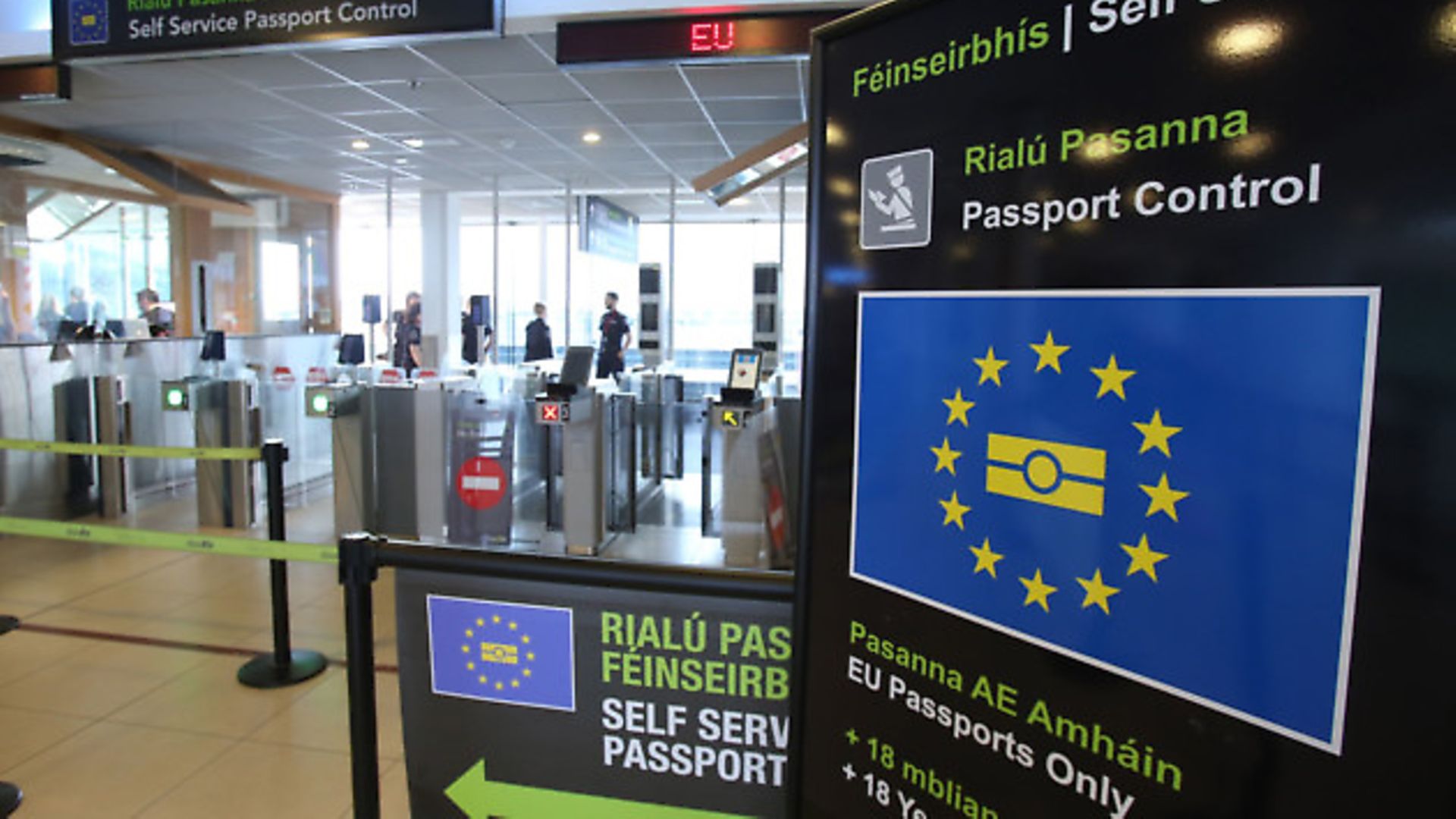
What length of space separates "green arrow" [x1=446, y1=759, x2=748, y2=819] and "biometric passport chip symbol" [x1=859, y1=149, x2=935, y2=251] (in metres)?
1.00

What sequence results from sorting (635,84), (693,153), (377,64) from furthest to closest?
(693,153)
(635,84)
(377,64)

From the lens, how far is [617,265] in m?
12.8

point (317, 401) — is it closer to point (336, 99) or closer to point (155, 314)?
point (336, 99)

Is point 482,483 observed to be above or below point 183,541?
below

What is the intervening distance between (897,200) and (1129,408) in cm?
38

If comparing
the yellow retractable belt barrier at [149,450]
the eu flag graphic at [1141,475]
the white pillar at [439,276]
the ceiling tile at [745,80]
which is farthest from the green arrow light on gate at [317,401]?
the white pillar at [439,276]

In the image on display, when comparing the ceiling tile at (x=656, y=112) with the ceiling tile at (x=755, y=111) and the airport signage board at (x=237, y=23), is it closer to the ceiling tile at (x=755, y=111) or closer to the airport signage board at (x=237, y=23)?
the ceiling tile at (x=755, y=111)

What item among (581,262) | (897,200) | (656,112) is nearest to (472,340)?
(581,262)

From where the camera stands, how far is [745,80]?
19.8 feet

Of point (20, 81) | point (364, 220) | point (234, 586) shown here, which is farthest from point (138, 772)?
point (364, 220)

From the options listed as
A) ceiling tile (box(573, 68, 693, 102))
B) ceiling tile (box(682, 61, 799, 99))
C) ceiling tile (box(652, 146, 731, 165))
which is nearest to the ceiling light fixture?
ceiling tile (box(682, 61, 799, 99))

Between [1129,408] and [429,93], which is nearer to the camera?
[1129,408]

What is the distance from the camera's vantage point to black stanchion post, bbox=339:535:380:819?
1661 millimetres

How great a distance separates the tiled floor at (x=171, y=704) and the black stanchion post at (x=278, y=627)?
67 millimetres
